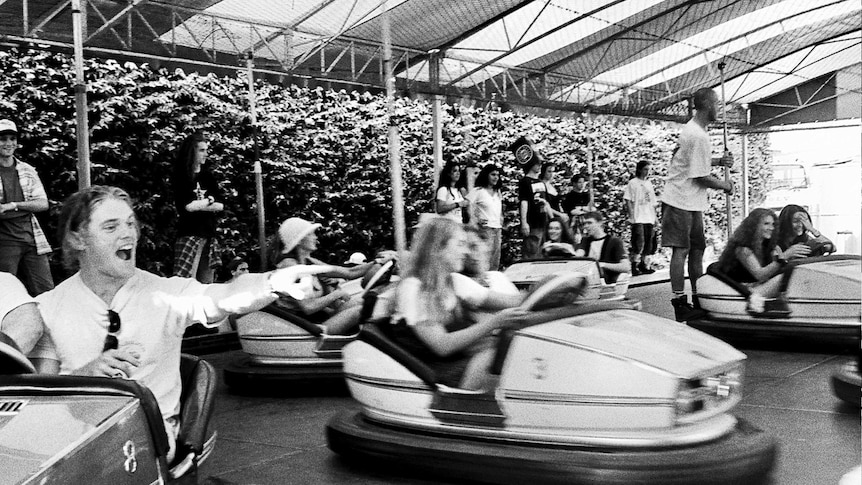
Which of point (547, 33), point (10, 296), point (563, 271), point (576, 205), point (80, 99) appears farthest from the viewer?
point (547, 33)

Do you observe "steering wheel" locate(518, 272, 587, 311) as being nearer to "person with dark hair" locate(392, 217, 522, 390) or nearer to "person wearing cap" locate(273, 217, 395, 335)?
"person with dark hair" locate(392, 217, 522, 390)

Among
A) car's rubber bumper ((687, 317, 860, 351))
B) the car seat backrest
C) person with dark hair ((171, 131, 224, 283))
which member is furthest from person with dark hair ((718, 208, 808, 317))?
person with dark hair ((171, 131, 224, 283))

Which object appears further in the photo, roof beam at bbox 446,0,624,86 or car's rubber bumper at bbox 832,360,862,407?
roof beam at bbox 446,0,624,86

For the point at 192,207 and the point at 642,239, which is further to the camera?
the point at 642,239

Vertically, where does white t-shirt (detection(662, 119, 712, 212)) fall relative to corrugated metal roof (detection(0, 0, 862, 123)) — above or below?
below

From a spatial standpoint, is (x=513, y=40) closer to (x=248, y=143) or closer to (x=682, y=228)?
(x=248, y=143)

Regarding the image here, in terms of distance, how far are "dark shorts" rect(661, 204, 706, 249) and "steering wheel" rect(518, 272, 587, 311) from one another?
8.90 ft

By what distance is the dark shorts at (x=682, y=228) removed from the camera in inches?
207

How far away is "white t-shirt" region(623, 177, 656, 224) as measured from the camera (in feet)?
31.6

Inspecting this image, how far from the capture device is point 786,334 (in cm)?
443

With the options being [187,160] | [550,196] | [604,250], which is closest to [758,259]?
[604,250]

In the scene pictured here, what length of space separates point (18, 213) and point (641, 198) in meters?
6.64

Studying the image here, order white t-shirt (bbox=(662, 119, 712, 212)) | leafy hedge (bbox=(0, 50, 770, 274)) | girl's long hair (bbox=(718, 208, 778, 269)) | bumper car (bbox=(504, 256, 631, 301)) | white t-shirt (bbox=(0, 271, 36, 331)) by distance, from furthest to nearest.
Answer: leafy hedge (bbox=(0, 50, 770, 274)) < bumper car (bbox=(504, 256, 631, 301)) < white t-shirt (bbox=(662, 119, 712, 212)) < girl's long hair (bbox=(718, 208, 778, 269)) < white t-shirt (bbox=(0, 271, 36, 331))

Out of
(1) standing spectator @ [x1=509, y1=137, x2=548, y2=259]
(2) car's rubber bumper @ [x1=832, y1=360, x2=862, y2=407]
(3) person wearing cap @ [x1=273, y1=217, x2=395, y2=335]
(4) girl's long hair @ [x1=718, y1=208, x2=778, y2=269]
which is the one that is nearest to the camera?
(2) car's rubber bumper @ [x1=832, y1=360, x2=862, y2=407]
